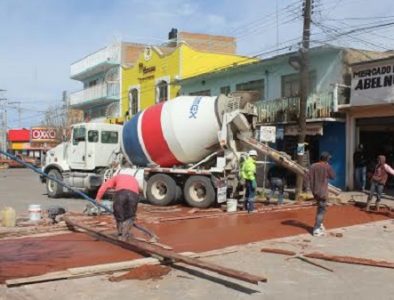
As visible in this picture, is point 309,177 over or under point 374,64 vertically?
under

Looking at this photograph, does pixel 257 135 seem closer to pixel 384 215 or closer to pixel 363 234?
pixel 384 215

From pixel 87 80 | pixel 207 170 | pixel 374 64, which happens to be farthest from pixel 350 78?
pixel 87 80

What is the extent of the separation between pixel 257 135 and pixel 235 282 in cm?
1372

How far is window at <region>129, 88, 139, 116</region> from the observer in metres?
44.9

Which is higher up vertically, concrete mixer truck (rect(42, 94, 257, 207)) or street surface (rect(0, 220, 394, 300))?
concrete mixer truck (rect(42, 94, 257, 207))

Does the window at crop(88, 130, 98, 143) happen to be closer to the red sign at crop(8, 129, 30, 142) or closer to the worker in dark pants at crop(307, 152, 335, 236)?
the worker in dark pants at crop(307, 152, 335, 236)

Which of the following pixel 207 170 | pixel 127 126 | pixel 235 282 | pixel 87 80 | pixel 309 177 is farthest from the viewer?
pixel 87 80

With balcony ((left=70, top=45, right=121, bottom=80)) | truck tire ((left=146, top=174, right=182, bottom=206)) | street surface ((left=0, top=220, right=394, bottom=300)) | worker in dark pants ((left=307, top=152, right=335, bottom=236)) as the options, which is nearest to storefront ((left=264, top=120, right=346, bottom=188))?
truck tire ((left=146, top=174, right=182, bottom=206))

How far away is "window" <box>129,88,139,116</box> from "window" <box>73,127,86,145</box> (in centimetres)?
2086

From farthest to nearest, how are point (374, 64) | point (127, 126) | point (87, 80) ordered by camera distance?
point (87, 80), point (374, 64), point (127, 126)

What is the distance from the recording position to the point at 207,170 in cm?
1919

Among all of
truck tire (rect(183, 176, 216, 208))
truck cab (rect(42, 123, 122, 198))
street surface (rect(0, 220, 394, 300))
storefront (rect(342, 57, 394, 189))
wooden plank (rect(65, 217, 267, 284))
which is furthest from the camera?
truck cab (rect(42, 123, 122, 198))

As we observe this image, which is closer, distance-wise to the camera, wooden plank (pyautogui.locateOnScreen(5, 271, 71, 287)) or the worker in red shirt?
wooden plank (pyautogui.locateOnScreen(5, 271, 71, 287))

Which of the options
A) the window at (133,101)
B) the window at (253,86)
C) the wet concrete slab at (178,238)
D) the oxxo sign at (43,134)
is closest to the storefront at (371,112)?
the window at (253,86)
